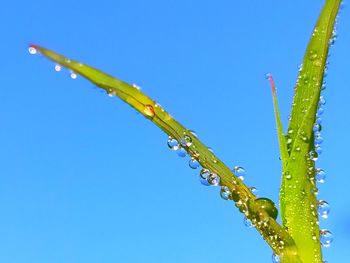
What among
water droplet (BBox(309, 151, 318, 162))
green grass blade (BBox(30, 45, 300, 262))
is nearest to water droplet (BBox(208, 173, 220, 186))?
green grass blade (BBox(30, 45, 300, 262))

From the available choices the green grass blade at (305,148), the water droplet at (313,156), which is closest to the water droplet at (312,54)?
the green grass blade at (305,148)

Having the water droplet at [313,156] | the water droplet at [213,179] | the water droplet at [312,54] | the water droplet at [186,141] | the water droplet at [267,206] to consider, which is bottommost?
the water droplet at [267,206]

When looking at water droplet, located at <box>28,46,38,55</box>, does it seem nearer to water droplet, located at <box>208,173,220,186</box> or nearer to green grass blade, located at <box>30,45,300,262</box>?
green grass blade, located at <box>30,45,300,262</box>

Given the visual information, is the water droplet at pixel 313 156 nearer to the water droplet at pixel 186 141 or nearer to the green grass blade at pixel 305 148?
the green grass blade at pixel 305 148

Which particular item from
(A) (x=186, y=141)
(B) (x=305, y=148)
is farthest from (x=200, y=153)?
(B) (x=305, y=148)

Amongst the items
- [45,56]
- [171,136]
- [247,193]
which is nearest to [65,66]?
[45,56]

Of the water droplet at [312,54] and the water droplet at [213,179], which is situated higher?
the water droplet at [312,54]
